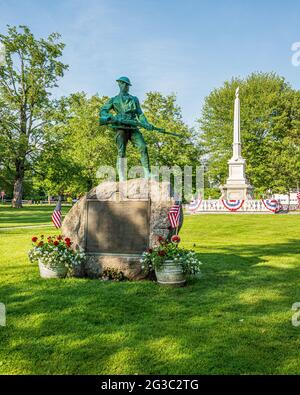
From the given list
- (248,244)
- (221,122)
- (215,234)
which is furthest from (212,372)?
(221,122)

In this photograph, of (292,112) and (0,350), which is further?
(292,112)

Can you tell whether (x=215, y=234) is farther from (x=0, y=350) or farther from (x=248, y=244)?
(x=0, y=350)

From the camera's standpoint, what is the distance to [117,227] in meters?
8.97

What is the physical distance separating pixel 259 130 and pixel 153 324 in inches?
1879

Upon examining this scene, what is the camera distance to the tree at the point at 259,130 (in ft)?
157

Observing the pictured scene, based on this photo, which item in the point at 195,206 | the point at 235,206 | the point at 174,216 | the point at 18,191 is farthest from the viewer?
the point at 18,191

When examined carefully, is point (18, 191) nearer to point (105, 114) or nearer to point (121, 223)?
point (105, 114)

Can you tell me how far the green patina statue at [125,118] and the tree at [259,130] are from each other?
130ft

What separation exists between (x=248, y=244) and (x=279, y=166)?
1432 inches

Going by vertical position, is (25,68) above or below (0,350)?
above

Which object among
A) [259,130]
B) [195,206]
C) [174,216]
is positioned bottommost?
[195,206]

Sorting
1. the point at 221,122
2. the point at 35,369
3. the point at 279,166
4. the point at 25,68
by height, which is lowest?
the point at 35,369

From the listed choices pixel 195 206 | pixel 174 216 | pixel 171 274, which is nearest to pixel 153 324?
pixel 171 274
